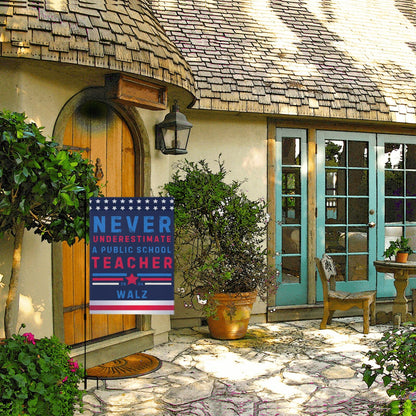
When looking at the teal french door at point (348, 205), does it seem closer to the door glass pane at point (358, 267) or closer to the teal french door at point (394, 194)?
the door glass pane at point (358, 267)

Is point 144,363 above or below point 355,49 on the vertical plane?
below

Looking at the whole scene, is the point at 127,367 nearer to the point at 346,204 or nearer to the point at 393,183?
the point at 346,204

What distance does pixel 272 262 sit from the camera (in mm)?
6848

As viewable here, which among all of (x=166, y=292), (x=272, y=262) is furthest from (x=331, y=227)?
(x=166, y=292)

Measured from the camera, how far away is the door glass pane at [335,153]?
7.20 meters

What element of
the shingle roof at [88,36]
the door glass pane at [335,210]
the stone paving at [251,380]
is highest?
the shingle roof at [88,36]

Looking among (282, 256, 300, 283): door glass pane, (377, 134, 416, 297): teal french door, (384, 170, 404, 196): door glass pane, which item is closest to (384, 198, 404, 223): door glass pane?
(377, 134, 416, 297): teal french door

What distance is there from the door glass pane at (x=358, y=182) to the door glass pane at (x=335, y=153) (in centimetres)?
22

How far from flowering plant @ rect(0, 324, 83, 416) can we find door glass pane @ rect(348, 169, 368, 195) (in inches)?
194

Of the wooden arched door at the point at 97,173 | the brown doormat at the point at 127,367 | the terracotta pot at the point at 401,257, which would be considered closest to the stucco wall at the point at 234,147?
the wooden arched door at the point at 97,173

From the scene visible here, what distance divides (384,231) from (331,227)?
83cm

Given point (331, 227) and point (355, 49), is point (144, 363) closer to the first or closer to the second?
point (331, 227)

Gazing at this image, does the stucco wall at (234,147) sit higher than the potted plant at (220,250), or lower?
higher

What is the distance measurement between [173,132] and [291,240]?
7.66 ft
